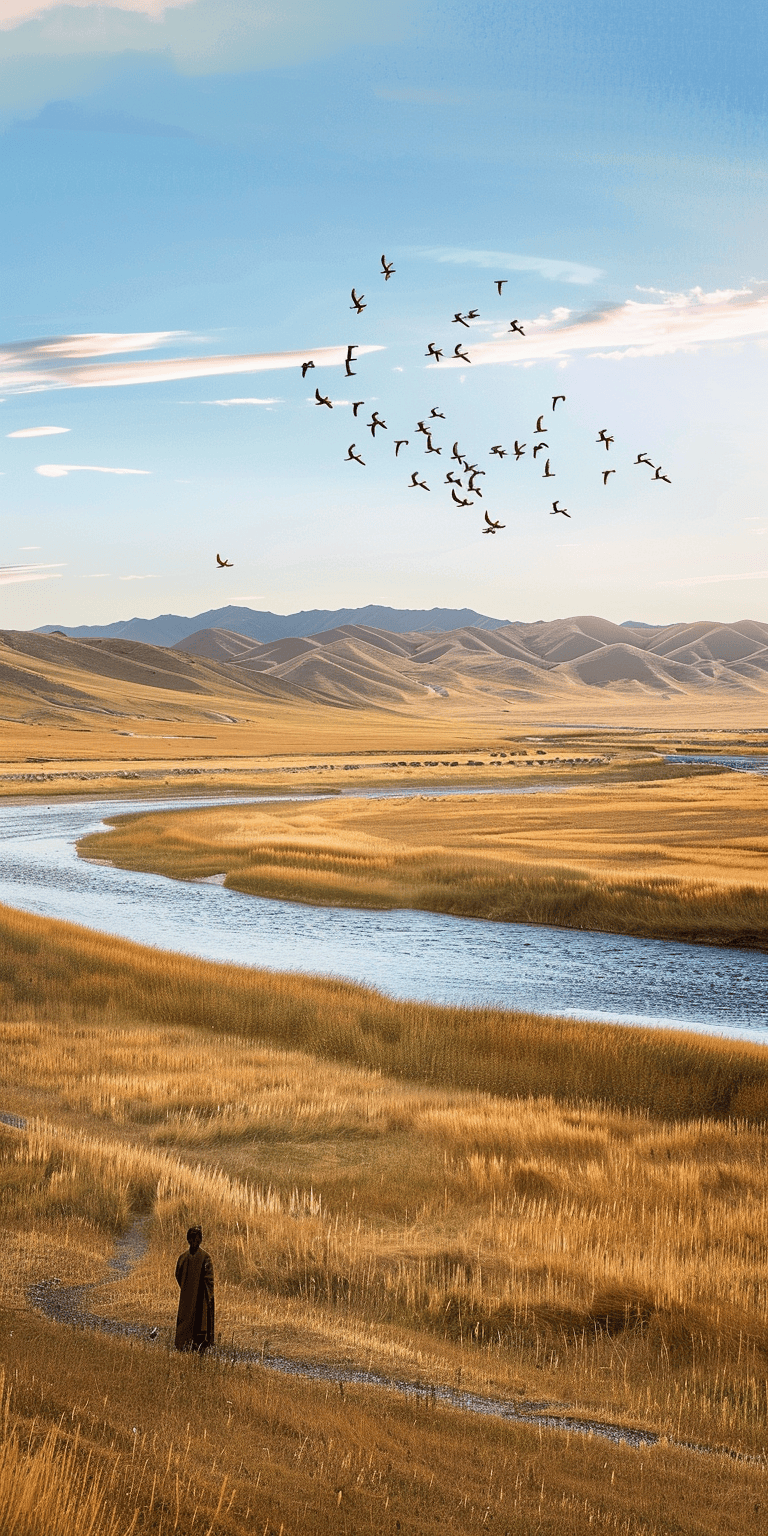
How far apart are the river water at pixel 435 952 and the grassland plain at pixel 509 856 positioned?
1.31 meters

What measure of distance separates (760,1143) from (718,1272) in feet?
20.5

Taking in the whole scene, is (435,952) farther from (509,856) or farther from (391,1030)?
(509,856)

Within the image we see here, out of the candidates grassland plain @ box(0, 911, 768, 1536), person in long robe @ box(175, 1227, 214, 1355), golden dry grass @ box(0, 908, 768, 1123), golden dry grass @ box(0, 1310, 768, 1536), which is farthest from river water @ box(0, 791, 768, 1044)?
person in long robe @ box(175, 1227, 214, 1355)

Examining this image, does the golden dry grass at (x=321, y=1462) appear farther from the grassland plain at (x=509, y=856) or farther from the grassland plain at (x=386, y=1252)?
the grassland plain at (x=509, y=856)

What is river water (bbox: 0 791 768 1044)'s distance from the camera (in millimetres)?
30672

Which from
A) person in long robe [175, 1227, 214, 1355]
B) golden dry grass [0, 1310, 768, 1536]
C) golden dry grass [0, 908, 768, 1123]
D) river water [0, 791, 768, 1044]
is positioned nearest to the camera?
golden dry grass [0, 1310, 768, 1536]

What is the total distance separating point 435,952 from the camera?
123 feet

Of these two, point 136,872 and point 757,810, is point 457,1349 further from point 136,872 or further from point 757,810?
point 757,810

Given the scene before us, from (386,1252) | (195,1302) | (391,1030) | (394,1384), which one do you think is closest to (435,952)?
(391,1030)

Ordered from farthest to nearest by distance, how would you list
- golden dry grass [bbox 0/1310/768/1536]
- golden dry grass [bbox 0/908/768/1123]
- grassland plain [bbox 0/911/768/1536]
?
golden dry grass [bbox 0/908/768/1123] → grassland plain [bbox 0/911/768/1536] → golden dry grass [bbox 0/1310/768/1536]

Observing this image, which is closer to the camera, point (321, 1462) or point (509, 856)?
point (321, 1462)

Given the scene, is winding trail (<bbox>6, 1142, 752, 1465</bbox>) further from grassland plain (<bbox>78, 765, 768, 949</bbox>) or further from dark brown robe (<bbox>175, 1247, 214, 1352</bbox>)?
grassland plain (<bbox>78, 765, 768, 949</bbox>)

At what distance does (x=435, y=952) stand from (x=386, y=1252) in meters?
23.7

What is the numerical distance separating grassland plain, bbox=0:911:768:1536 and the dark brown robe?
0.27 meters
